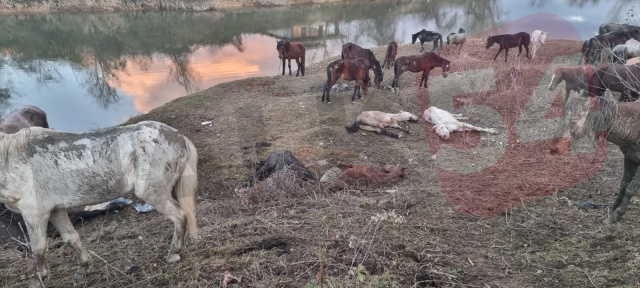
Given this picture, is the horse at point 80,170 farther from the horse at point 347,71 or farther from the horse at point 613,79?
the horse at point 613,79

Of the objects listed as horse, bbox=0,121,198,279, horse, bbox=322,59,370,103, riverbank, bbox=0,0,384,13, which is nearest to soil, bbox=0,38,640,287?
horse, bbox=0,121,198,279

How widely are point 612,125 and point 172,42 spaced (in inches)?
875

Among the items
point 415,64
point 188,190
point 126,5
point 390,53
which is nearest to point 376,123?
point 415,64

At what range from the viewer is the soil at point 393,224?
318cm

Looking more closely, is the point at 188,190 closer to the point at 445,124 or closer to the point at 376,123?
the point at 376,123

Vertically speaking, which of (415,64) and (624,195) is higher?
(624,195)

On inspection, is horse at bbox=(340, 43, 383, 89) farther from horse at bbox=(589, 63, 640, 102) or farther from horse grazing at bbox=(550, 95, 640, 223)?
horse grazing at bbox=(550, 95, 640, 223)

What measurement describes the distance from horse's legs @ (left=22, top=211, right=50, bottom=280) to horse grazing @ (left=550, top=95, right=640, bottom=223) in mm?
5052

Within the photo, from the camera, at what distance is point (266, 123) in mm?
9898

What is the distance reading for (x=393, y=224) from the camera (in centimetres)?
392

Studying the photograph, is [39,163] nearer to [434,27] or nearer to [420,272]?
[420,272]

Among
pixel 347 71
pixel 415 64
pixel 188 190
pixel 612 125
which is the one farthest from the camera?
pixel 415 64

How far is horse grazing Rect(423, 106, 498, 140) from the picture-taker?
8540 millimetres

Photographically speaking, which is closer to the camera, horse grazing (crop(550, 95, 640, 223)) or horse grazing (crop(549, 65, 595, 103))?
horse grazing (crop(550, 95, 640, 223))
